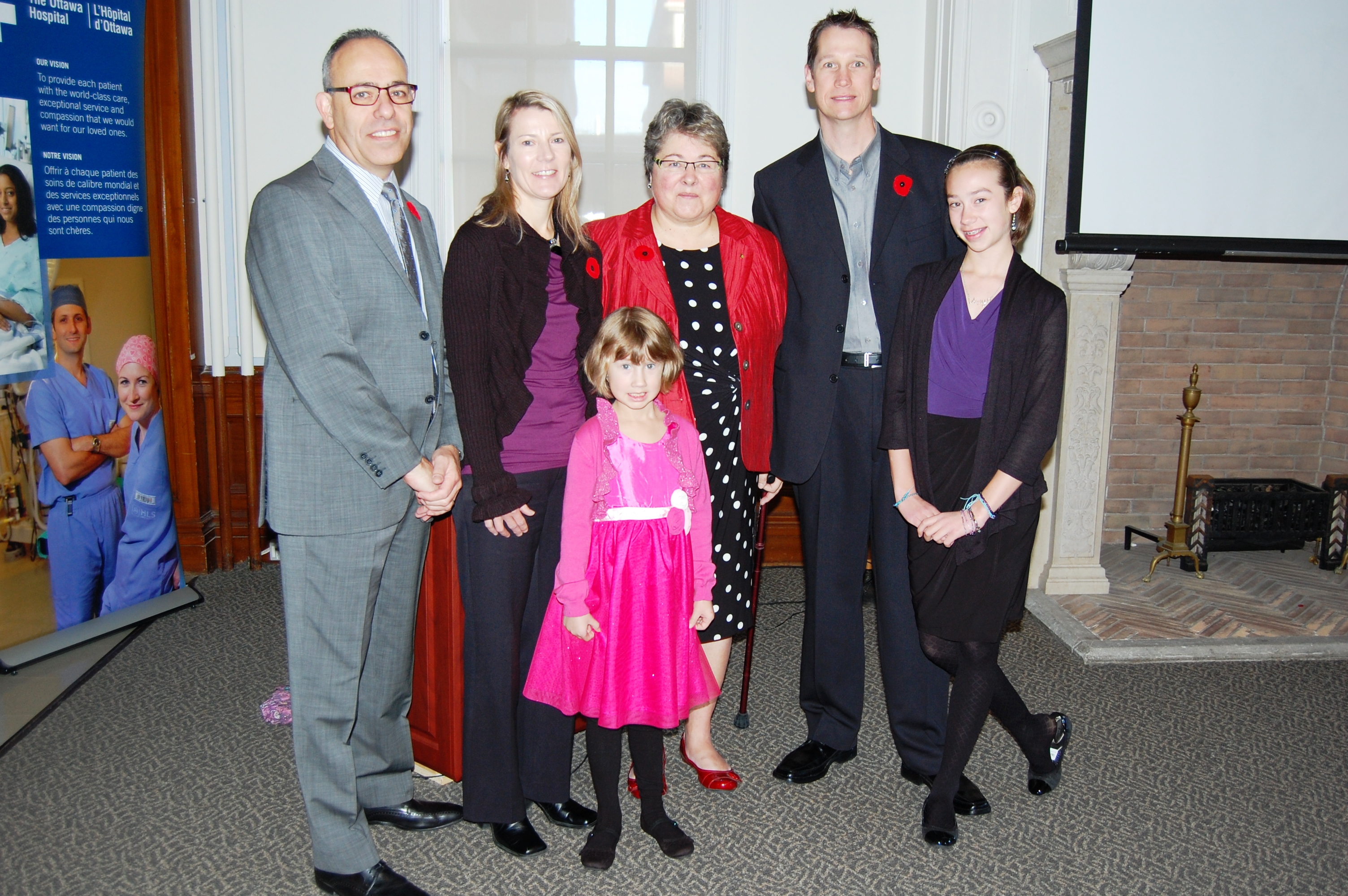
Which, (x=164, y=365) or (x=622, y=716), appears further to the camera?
(x=164, y=365)

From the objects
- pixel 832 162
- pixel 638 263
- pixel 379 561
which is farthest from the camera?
pixel 832 162

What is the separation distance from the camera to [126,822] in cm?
236

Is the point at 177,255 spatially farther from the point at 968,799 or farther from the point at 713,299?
the point at 968,799

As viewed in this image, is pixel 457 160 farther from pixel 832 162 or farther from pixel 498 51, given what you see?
pixel 832 162

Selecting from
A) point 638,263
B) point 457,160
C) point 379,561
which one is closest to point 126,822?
point 379,561

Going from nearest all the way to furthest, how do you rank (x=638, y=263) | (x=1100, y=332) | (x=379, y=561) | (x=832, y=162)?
(x=379, y=561)
(x=638, y=263)
(x=832, y=162)
(x=1100, y=332)

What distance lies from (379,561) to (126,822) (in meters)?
1.08

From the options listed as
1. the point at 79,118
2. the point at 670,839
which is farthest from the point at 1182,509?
the point at 79,118

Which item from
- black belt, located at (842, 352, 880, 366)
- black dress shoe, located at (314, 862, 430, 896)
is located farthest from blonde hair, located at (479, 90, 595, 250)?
black dress shoe, located at (314, 862, 430, 896)

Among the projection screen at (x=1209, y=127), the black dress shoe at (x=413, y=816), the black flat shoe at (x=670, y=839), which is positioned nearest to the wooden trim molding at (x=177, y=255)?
the black dress shoe at (x=413, y=816)

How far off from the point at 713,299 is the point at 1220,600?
118 inches

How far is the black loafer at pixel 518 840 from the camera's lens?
7.32 feet

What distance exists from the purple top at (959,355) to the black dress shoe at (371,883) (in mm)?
1595

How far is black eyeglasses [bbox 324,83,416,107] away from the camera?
188cm
